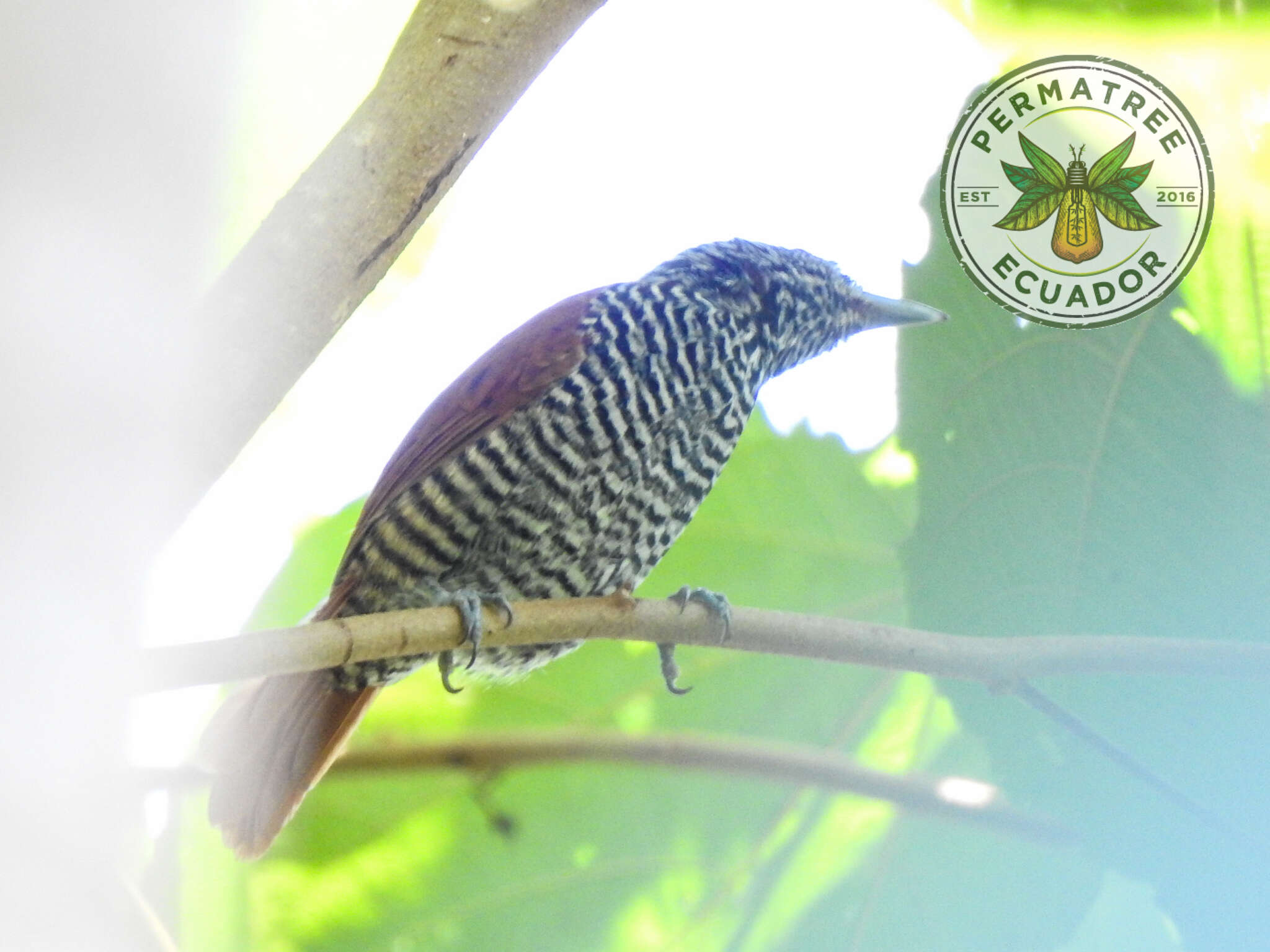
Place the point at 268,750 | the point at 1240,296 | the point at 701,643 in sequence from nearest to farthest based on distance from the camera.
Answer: the point at 701,643 → the point at 268,750 → the point at 1240,296

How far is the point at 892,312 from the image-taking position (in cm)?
129

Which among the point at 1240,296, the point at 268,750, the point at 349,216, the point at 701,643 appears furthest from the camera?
the point at 1240,296

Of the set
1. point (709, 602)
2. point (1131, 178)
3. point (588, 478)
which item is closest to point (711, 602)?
point (709, 602)

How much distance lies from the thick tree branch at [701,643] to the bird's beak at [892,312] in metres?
0.36

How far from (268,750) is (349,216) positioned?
0.58 meters

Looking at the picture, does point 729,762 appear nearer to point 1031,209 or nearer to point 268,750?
point 268,750

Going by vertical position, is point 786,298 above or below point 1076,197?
below

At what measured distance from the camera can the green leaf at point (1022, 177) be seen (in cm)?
126

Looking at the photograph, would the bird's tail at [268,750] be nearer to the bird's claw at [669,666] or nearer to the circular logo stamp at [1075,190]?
the bird's claw at [669,666]

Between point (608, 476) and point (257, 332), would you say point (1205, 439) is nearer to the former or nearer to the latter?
point (608, 476)

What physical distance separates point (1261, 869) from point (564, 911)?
829 mm

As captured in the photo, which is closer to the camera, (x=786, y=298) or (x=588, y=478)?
(x=588, y=478)

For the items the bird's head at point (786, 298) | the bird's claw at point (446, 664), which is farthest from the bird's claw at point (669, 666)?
the bird's head at point (786, 298)

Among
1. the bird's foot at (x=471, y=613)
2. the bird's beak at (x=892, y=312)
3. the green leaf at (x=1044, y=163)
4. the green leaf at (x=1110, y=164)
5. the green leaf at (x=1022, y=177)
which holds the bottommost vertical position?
the bird's foot at (x=471, y=613)
